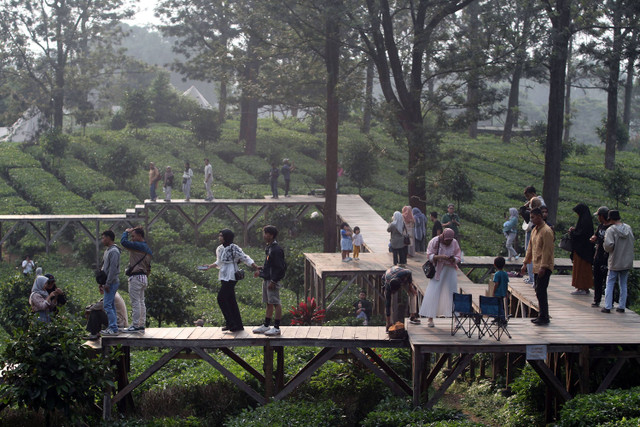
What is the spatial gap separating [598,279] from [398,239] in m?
6.74

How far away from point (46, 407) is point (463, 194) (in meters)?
21.2

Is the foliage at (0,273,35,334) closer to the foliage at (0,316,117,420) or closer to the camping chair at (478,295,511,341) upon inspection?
the foliage at (0,316,117,420)

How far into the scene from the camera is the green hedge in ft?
114

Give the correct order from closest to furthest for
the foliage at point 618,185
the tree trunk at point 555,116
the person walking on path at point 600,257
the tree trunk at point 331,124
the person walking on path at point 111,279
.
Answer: the person walking on path at point 111,279
the person walking on path at point 600,257
the tree trunk at point 555,116
the tree trunk at point 331,124
the foliage at point 618,185

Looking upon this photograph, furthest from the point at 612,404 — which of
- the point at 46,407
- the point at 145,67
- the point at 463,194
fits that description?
the point at 145,67

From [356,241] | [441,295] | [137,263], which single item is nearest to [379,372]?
[441,295]

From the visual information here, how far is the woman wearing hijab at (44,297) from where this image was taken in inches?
575

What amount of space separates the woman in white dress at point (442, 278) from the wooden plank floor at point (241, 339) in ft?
2.62

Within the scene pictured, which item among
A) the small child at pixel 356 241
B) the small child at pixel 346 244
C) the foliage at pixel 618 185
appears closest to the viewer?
the small child at pixel 346 244

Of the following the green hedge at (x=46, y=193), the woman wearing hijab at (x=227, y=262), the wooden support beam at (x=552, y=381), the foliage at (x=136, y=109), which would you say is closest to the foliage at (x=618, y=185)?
the wooden support beam at (x=552, y=381)

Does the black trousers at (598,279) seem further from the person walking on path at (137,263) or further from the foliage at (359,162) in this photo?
the foliage at (359,162)

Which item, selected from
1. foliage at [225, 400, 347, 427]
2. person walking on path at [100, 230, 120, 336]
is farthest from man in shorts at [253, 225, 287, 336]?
person walking on path at [100, 230, 120, 336]

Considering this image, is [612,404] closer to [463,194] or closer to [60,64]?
[463,194]

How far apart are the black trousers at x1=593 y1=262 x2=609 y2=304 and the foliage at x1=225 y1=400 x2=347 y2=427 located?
18.3 feet
